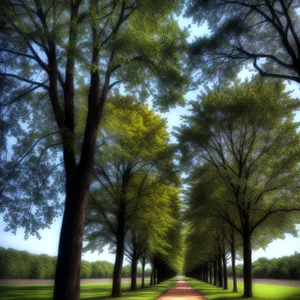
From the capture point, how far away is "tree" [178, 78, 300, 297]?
54.2 feet

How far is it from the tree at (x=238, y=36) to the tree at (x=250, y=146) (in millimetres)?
7122

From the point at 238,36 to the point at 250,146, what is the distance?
998 cm

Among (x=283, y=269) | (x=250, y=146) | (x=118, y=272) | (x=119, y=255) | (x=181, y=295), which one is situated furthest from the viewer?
(x=283, y=269)

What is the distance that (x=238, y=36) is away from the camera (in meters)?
9.11

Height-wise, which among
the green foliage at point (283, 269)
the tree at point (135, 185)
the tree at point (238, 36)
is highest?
the tree at point (238, 36)

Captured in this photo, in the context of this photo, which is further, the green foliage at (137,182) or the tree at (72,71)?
the green foliage at (137,182)

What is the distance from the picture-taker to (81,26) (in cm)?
881

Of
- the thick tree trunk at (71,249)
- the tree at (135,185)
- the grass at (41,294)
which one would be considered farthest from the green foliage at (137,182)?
the thick tree trunk at (71,249)

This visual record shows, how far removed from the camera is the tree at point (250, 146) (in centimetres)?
1653

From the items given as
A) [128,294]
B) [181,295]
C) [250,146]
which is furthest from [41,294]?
[250,146]

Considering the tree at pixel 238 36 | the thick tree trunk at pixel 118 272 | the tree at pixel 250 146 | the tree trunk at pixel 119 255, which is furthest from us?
the tree trunk at pixel 119 255

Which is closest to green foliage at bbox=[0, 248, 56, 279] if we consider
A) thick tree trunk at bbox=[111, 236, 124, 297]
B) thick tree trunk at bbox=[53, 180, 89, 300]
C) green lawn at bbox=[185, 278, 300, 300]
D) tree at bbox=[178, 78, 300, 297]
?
thick tree trunk at bbox=[111, 236, 124, 297]

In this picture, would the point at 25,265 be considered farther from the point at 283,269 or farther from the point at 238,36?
the point at 283,269

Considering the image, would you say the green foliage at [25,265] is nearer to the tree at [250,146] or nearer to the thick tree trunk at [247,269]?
the tree at [250,146]
